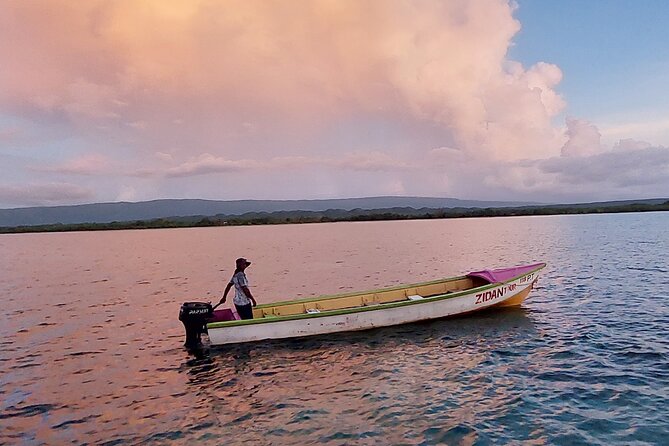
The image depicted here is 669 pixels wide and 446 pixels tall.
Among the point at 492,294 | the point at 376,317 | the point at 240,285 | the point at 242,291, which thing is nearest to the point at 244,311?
the point at 242,291

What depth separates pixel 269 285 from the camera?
34.8 m

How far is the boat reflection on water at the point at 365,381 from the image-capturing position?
10508 mm

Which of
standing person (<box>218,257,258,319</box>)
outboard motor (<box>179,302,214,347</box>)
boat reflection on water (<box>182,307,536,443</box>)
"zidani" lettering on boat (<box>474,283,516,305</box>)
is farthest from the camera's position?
"zidani" lettering on boat (<box>474,283,516,305</box>)

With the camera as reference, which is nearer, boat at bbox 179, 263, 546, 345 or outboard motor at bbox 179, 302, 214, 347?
outboard motor at bbox 179, 302, 214, 347

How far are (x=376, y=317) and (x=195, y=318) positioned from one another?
6625mm

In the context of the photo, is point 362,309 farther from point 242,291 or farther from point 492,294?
point 492,294

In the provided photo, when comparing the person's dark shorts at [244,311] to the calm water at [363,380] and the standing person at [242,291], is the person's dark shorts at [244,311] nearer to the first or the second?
the standing person at [242,291]

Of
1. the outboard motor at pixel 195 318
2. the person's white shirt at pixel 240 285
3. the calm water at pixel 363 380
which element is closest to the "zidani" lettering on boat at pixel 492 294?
the calm water at pixel 363 380

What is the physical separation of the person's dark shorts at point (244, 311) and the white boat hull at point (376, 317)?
642 mm

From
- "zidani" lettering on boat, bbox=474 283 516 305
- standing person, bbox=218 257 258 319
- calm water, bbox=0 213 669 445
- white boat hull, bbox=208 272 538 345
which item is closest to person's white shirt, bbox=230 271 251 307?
standing person, bbox=218 257 258 319

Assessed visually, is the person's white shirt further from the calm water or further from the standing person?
the calm water

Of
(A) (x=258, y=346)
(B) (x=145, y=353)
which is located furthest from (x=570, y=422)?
(B) (x=145, y=353)

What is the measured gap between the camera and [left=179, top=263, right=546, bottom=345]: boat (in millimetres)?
16156

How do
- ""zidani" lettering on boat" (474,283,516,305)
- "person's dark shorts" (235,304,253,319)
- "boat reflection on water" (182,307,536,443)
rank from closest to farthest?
"boat reflection on water" (182,307,536,443) → "person's dark shorts" (235,304,253,319) → ""zidani" lettering on boat" (474,283,516,305)
